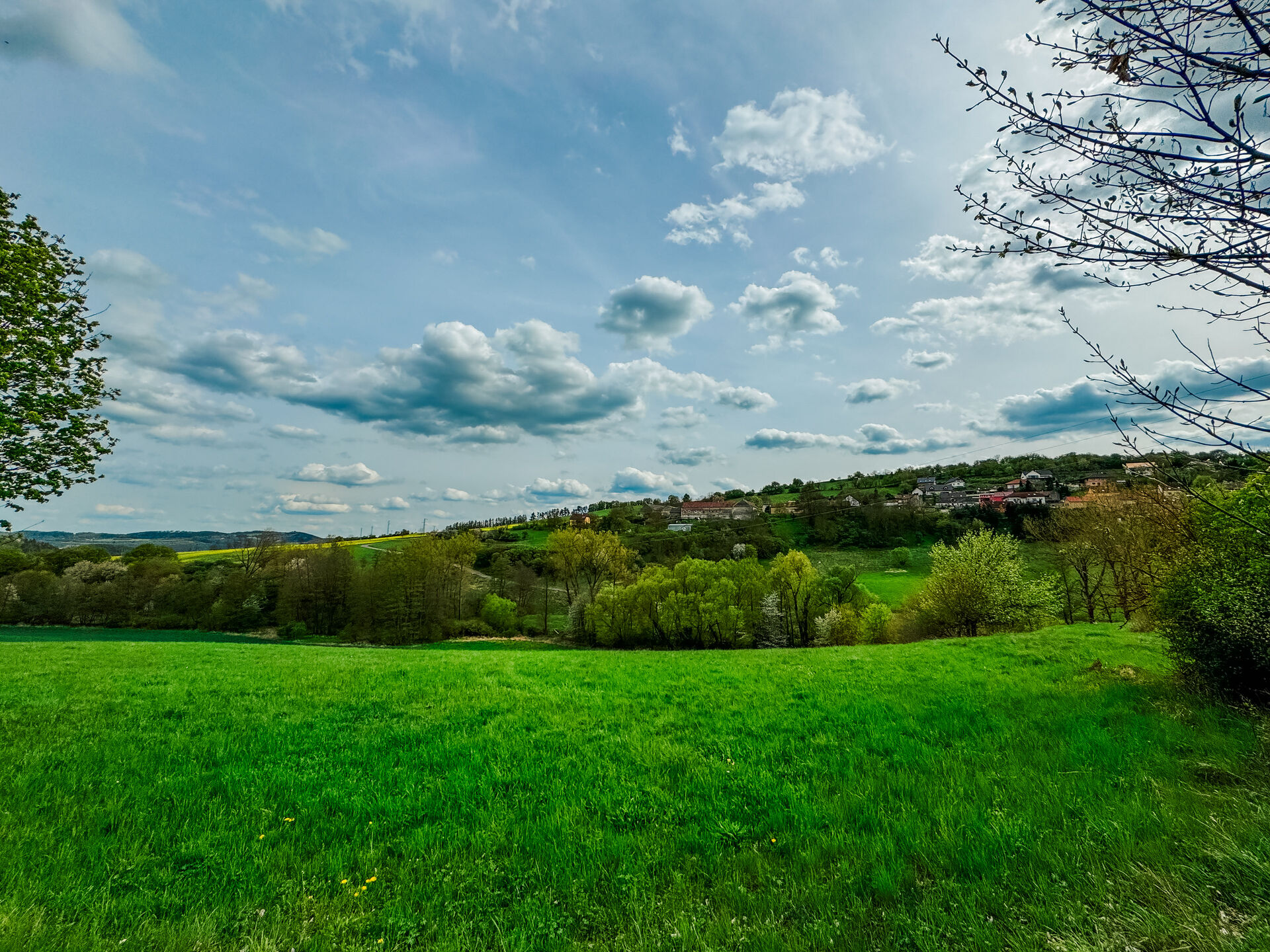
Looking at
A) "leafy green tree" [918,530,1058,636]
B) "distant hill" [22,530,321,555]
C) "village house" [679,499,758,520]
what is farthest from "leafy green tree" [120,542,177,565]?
"village house" [679,499,758,520]

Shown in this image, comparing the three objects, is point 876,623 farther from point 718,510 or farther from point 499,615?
point 718,510

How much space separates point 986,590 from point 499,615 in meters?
46.7

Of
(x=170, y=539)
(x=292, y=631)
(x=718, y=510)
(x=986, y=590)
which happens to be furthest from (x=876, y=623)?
(x=170, y=539)

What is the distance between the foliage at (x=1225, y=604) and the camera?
8.33 metres

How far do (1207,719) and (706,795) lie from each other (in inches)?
327

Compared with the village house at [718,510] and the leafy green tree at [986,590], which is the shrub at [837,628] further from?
the village house at [718,510]

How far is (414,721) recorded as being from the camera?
8.80 meters

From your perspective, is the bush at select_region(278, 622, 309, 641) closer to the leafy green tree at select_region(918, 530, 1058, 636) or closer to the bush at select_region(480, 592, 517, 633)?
the bush at select_region(480, 592, 517, 633)

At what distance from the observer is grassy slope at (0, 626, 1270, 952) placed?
342 cm

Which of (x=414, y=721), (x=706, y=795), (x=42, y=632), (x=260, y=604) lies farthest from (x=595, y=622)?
(x=42, y=632)

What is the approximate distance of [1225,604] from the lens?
28.8 feet

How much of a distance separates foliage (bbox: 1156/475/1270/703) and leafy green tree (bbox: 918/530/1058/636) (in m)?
24.3

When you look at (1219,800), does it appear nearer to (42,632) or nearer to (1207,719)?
(1207,719)

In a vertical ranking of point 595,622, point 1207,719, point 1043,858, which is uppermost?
point 1043,858
